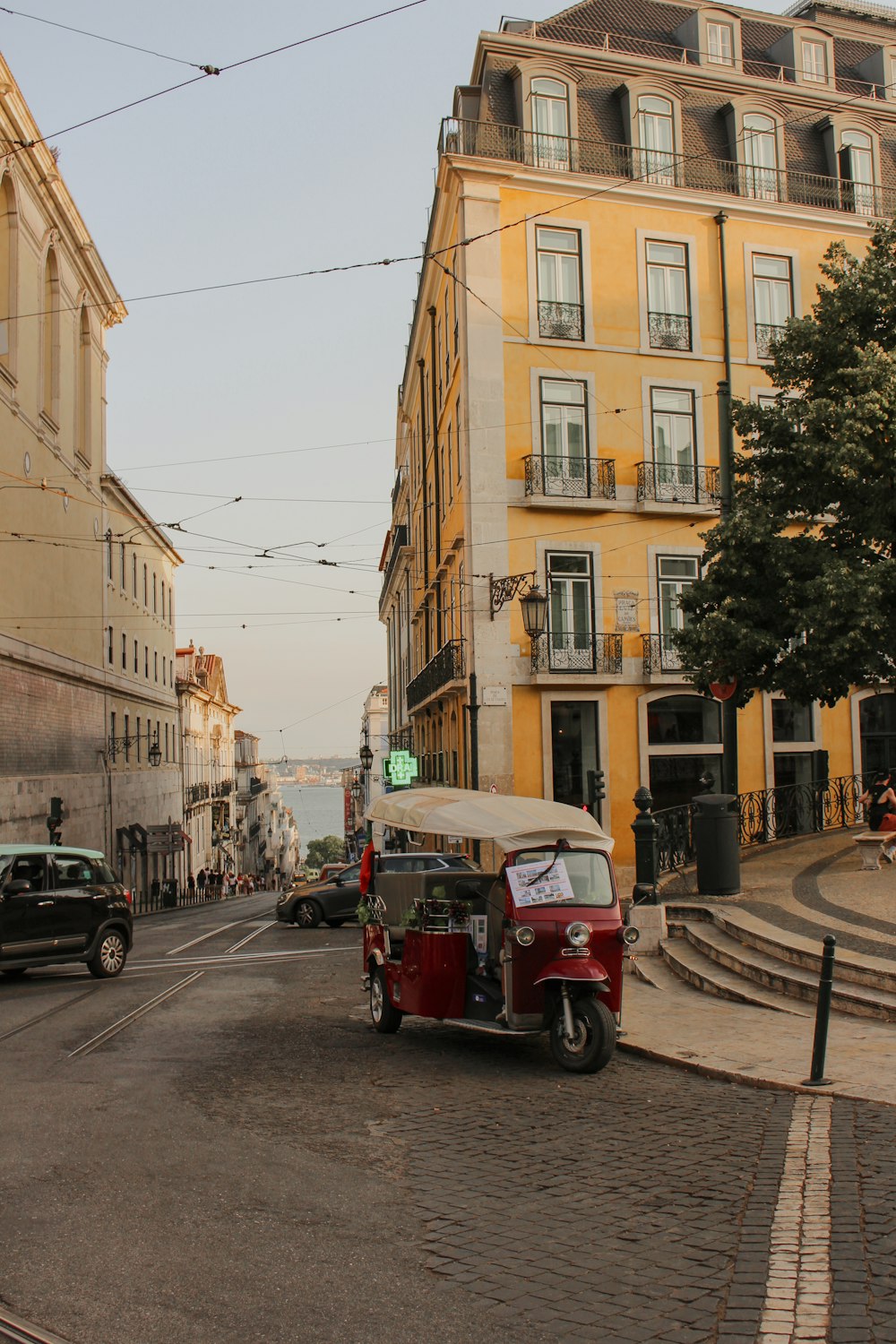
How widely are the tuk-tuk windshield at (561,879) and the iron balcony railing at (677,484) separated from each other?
18.2m

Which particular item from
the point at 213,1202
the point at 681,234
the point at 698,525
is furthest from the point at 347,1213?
the point at 681,234

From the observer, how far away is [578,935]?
378 inches

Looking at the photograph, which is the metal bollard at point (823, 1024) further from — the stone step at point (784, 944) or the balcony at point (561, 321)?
the balcony at point (561, 321)

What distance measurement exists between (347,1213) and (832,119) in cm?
3031

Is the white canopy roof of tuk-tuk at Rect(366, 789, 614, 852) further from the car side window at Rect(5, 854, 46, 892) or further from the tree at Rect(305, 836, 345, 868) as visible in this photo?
the tree at Rect(305, 836, 345, 868)

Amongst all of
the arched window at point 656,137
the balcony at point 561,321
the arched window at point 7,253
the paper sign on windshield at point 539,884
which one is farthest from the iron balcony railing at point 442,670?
the paper sign on windshield at point 539,884

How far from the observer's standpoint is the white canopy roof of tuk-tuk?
33.8ft

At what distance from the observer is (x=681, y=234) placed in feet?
92.7

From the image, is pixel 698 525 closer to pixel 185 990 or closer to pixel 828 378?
pixel 828 378

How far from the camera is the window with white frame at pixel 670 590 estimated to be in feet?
90.3

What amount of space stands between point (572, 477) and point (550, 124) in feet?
27.1

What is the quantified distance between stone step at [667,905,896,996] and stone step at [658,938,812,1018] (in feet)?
1.42

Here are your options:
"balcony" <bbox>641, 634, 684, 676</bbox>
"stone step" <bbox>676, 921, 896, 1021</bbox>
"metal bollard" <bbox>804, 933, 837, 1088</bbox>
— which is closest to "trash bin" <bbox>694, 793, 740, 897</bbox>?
"stone step" <bbox>676, 921, 896, 1021</bbox>

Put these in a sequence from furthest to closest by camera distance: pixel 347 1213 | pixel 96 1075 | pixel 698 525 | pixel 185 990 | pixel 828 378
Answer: pixel 698 525 → pixel 828 378 → pixel 185 990 → pixel 96 1075 → pixel 347 1213
